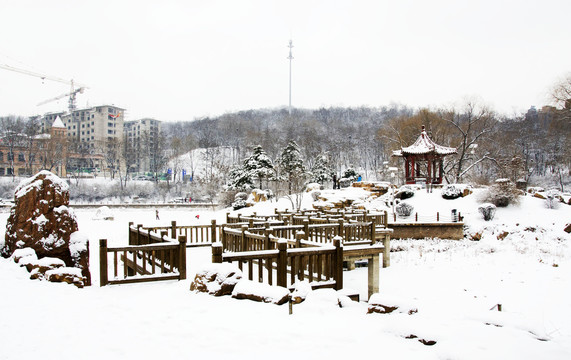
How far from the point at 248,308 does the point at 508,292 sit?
10.00 metres

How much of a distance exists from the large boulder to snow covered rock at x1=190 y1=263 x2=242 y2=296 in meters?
3.82

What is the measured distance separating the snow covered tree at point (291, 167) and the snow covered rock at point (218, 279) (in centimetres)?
3197

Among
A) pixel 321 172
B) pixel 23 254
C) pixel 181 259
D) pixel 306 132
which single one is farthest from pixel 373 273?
pixel 306 132

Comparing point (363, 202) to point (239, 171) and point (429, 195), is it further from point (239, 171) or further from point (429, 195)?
point (239, 171)

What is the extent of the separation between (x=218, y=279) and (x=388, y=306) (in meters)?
2.45

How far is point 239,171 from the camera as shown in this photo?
41375 mm

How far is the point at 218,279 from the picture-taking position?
6336 mm

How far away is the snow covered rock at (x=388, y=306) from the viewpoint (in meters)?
5.36

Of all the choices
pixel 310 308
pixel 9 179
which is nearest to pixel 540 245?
pixel 310 308

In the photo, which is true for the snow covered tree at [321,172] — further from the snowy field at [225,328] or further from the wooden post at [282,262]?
the wooden post at [282,262]

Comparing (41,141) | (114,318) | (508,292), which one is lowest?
(508,292)

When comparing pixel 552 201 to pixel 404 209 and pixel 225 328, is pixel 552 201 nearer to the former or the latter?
pixel 404 209

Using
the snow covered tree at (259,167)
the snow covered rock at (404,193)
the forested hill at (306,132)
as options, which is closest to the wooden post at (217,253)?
the snow covered rock at (404,193)

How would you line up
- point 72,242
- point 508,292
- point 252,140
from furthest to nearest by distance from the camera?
point 252,140, point 508,292, point 72,242
